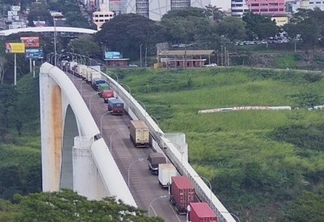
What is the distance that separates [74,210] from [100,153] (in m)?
6.04

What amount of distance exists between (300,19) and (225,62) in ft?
25.0

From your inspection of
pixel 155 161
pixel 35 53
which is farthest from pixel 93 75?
pixel 35 53

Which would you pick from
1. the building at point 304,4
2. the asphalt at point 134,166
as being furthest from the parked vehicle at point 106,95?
the building at point 304,4

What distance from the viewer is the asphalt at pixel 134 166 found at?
2311cm

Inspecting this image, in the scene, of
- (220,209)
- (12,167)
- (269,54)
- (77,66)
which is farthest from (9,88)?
(220,209)

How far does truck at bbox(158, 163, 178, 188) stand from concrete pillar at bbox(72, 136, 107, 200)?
169 cm

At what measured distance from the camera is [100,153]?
25.1 m

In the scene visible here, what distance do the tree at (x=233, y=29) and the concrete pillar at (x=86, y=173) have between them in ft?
145

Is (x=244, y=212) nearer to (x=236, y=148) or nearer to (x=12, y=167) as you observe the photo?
(x=236, y=148)

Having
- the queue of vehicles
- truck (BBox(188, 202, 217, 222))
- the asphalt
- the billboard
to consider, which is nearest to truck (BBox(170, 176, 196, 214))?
the queue of vehicles

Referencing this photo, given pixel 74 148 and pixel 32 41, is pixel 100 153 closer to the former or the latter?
pixel 74 148

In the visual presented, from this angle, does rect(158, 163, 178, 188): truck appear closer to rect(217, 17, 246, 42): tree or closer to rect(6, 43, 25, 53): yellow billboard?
rect(6, 43, 25, 53): yellow billboard

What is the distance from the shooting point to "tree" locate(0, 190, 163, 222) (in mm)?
18531

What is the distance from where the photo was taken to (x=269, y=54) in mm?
69312
